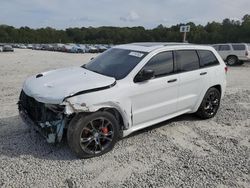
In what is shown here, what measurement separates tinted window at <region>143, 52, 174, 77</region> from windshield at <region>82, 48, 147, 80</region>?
200 millimetres

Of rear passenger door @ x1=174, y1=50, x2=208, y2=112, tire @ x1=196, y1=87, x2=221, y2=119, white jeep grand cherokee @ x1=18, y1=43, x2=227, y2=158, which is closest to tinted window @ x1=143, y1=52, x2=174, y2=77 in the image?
white jeep grand cherokee @ x1=18, y1=43, x2=227, y2=158

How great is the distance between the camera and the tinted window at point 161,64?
479cm

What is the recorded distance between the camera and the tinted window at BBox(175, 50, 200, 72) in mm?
5221

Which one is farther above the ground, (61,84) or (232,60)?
(61,84)

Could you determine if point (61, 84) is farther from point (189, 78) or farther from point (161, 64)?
point (189, 78)

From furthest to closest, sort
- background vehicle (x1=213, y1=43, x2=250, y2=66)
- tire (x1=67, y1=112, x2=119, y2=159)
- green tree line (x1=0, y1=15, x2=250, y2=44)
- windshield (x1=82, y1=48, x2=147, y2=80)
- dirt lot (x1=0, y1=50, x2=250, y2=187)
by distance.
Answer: green tree line (x1=0, y1=15, x2=250, y2=44) → background vehicle (x1=213, y1=43, x2=250, y2=66) → windshield (x1=82, y1=48, x2=147, y2=80) → tire (x1=67, y1=112, x2=119, y2=159) → dirt lot (x1=0, y1=50, x2=250, y2=187)

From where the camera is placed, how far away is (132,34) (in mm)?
91188

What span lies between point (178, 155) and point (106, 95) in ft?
5.02

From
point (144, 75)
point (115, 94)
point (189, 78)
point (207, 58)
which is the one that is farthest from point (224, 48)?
point (115, 94)

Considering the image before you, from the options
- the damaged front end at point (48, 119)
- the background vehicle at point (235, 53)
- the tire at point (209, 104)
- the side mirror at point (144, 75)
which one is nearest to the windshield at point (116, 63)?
the side mirror at point (144, 75)

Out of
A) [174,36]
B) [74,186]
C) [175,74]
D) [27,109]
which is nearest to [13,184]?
[74,186]

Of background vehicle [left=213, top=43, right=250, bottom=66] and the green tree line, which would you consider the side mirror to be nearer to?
background vehicle [left=213, top=43, right=250, bottom=66]

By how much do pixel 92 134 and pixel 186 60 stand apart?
2.49 meters

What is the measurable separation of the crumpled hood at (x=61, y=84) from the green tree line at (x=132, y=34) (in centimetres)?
5900
